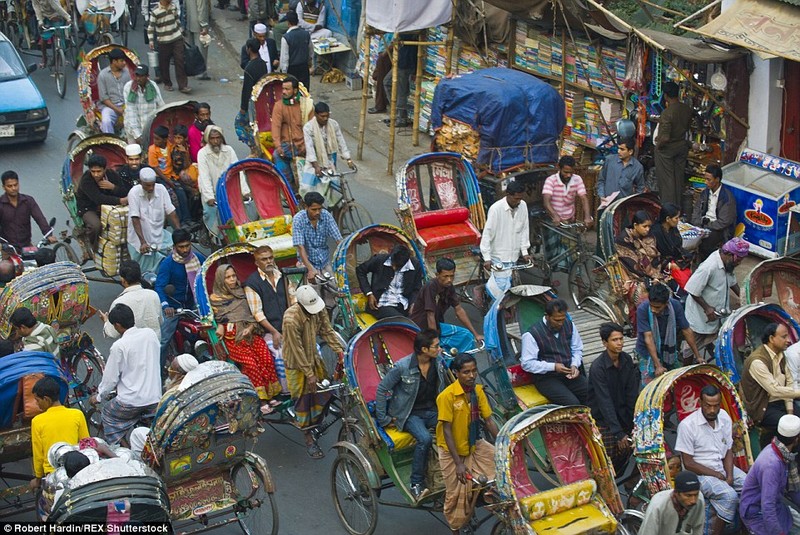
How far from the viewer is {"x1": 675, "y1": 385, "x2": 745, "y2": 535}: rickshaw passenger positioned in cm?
857

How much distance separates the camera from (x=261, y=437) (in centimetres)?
1062

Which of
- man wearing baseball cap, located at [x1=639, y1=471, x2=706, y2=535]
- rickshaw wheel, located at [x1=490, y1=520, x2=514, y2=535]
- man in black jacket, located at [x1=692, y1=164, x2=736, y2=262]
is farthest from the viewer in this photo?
man in black jacket, located at [x1=692, y1=164, x2=736, y2=262]

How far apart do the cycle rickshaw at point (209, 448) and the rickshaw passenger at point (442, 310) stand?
2.47 m

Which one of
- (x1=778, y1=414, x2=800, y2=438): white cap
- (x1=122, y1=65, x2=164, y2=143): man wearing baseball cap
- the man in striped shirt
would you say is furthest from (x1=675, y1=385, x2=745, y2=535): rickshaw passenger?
the man in striped shirt

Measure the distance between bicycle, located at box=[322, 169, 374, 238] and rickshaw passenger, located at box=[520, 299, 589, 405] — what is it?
15.6 feet

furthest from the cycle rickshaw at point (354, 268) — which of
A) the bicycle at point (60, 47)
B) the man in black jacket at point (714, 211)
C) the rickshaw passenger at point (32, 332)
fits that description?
the bicycle at point (60, 47)

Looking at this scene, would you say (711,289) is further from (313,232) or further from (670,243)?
(313,232)

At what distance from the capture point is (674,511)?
7.91 metres

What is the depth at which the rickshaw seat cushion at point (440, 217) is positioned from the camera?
1278 cm

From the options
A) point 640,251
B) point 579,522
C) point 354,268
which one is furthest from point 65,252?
point 579,522

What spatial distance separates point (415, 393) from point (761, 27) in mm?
6322

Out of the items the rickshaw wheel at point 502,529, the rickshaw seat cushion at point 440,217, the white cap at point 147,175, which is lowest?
the rickshaw wheel at point 502,529

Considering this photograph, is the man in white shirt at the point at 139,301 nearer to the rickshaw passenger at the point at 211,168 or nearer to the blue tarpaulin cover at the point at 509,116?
the rickshaw passenger at the point at 211,168

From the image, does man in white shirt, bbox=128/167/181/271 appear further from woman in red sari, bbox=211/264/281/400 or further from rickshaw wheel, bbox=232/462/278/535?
rickshaw wheel, bbox=232/462/278/535
